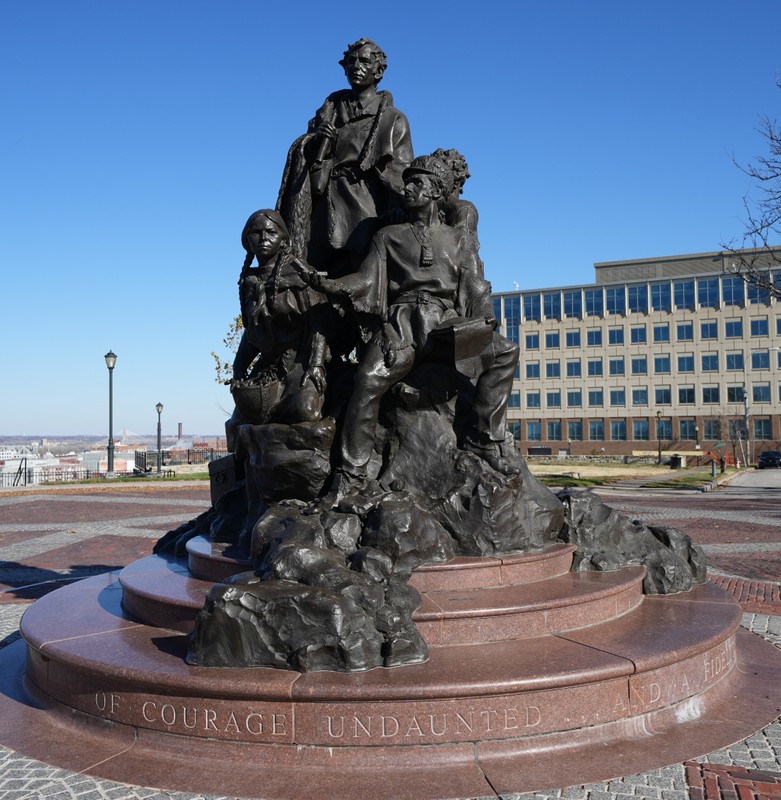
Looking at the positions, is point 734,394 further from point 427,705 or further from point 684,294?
point 427,705

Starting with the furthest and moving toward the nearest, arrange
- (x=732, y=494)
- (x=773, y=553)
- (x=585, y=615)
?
(x=732, y=494) < (x=773, y=553) < (x=585, y=615)

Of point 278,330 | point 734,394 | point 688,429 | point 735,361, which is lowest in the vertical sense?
point 688,429

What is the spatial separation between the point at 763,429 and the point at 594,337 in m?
15.7

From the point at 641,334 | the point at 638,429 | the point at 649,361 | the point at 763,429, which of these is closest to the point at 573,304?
the point at 641,334

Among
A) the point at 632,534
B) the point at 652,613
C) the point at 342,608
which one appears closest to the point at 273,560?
the point at 342,608

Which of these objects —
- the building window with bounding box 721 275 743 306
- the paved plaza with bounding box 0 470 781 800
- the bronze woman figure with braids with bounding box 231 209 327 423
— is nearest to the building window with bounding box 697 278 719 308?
the building window with bounding box 721 275 743 306

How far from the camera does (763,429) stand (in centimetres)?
6431

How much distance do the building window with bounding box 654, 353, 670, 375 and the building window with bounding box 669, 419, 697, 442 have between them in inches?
175

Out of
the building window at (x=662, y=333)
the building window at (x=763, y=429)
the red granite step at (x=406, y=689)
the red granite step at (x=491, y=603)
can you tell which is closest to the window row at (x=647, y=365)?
the building window at (x=662, y=333)

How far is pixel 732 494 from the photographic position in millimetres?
25938

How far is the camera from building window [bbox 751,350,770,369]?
64.1 meters

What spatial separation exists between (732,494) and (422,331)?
22614mm

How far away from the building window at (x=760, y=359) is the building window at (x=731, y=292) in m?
4.30

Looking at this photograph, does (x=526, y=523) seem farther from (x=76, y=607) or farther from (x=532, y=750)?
(x=76, y=607)
